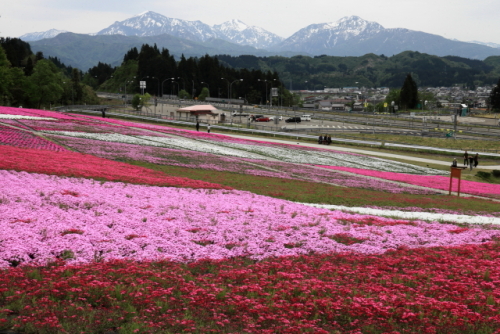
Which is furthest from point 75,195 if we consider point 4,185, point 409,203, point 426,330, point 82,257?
point 409,203

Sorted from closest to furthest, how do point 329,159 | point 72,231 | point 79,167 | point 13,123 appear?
point 72,231, point 79,167, point 13,123, point 329,159

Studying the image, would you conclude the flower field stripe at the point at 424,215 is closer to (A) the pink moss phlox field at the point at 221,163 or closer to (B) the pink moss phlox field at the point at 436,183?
(A) the pink moss phlox field at the point at 221,163

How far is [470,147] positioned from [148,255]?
275ft

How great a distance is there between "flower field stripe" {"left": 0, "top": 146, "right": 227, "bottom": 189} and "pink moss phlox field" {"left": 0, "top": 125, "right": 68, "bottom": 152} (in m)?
3.41

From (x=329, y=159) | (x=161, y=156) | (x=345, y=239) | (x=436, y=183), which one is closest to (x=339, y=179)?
(x=436, y=183)

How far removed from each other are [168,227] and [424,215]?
16.0 m

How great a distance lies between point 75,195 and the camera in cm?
2272

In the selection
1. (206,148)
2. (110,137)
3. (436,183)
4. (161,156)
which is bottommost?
(436,183)

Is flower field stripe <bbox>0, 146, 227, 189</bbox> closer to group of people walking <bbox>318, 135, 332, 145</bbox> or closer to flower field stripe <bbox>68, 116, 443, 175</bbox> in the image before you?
flower field stripe <bbox>68, 116, 443, 175</bbox>

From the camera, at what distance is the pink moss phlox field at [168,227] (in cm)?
1633

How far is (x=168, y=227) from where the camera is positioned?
19.4 metres

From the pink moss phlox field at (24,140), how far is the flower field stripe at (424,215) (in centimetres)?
2399

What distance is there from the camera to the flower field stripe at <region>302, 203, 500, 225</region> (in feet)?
88.8

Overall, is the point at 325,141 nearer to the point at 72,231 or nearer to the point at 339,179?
the point at 339,179
